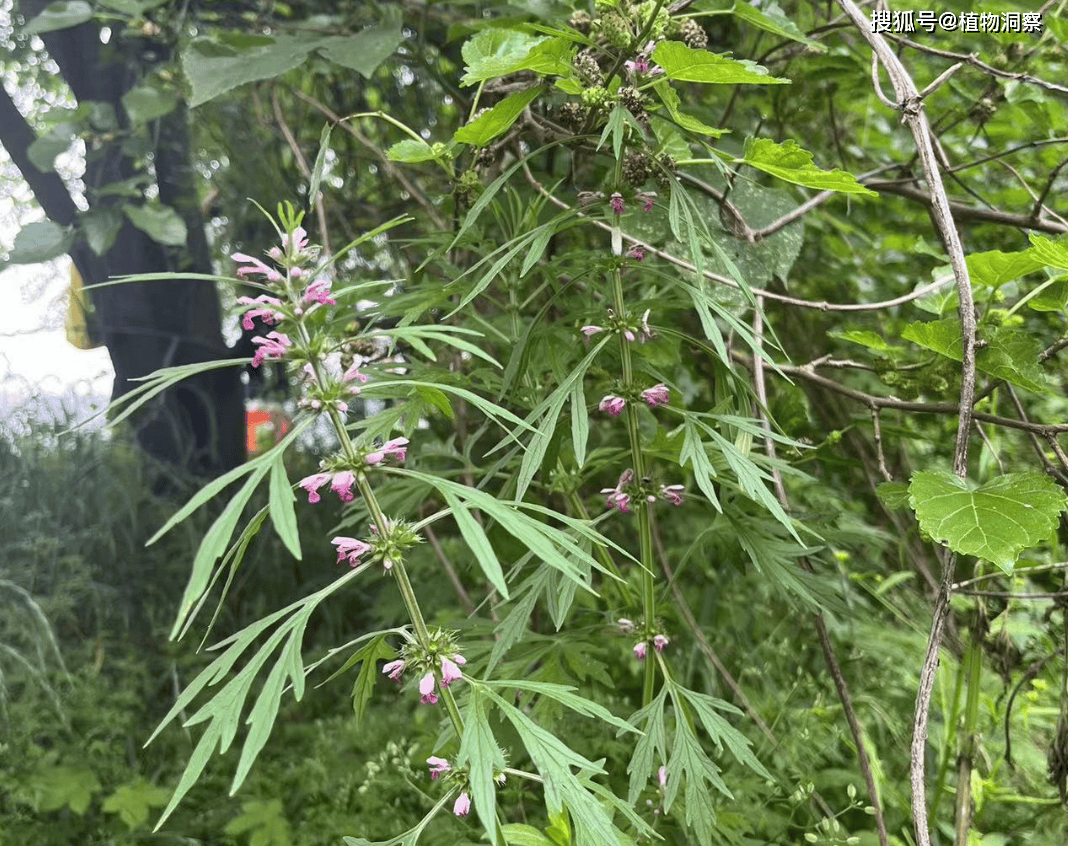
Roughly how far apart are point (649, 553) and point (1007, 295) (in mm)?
645

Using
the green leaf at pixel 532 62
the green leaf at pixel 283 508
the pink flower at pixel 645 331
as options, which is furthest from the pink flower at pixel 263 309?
the pink flower at pixel 645 331

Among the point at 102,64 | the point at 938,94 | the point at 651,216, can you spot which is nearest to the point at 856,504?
the point at 938,94

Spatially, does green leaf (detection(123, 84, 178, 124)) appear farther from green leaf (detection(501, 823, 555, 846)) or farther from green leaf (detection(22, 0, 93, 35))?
green leaf (detection(501, 823, 555, 846))

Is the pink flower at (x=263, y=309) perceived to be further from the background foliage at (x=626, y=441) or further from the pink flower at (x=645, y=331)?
the pink flower at (x=645, y=331)

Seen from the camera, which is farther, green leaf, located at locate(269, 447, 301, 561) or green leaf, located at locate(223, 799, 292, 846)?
green leaf, located at locate(223, 799, 292, 846)

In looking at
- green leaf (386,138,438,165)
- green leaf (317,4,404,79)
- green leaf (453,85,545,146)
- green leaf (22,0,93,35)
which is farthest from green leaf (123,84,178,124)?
green leaf (453,85,545,146)

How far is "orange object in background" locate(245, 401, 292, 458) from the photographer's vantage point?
2158mm

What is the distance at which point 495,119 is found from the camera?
2.42 feet

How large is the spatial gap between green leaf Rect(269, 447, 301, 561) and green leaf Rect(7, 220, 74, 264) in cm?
156

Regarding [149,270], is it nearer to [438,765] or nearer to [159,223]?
[159,223]

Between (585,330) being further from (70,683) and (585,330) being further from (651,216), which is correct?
(70,683)

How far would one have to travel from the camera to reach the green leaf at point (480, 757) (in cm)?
53

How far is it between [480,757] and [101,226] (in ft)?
5.36

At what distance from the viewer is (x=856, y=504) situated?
1.77 metres
